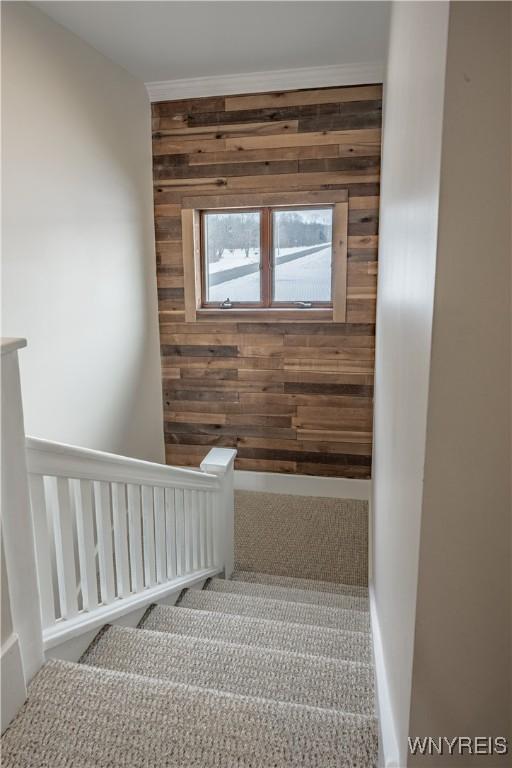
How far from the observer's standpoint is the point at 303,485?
4.09 meters

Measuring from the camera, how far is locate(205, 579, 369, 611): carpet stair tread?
2764 mm

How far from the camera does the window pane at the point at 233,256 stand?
3.88m

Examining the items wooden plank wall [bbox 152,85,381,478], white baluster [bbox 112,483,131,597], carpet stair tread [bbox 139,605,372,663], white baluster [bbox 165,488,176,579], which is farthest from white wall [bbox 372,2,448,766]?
wooden plank wall [bbox 152,85,381,478]

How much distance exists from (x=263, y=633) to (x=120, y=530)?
67 centimetres

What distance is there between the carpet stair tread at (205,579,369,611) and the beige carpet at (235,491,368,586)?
0.41 m

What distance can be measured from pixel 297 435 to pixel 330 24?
8.40ft

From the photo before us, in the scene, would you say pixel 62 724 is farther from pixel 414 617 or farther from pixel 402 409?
pixel 402 409

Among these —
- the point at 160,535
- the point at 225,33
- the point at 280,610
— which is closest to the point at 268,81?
the point at 225,33

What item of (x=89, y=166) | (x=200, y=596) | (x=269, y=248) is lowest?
(x=200, y=596)

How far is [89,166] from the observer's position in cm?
307

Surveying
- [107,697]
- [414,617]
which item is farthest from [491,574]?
[107,697]

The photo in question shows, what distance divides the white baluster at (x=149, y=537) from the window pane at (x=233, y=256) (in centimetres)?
212

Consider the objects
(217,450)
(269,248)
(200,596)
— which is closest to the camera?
(200,596)

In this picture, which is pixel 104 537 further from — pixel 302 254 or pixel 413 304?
pixel 302 254
